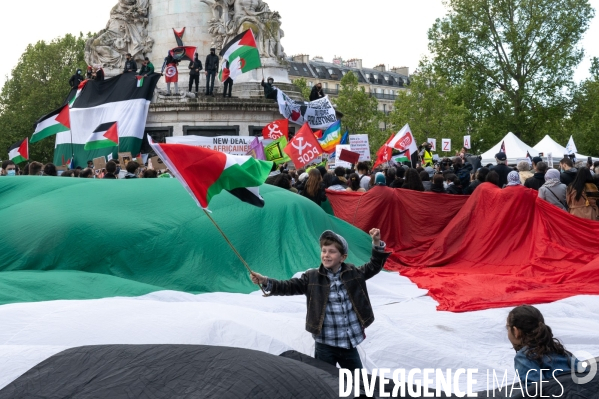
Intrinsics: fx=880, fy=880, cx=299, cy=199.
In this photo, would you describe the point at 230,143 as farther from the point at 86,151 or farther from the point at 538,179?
the point at 538,179

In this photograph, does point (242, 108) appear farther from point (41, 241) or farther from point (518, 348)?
point (518, 348)

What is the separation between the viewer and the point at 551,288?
10.9 m

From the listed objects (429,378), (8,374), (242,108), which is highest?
(242,108)

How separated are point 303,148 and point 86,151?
913 cm

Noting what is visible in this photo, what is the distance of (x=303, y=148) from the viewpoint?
63.2ft

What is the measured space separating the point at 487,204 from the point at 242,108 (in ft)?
50.0

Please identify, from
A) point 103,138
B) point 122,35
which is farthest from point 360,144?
point 122,35

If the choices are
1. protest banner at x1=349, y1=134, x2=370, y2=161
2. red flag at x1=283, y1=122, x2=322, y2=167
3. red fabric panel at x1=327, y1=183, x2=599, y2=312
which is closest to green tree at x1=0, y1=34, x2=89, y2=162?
protest banner at x1=349, y1=134, x2=370, y2=161

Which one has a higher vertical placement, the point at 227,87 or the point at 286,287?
the point at 227,87

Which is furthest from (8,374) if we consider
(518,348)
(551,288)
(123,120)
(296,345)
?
(123,120)

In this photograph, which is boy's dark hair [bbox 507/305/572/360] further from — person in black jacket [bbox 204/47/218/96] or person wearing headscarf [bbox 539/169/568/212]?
person in black jacket [bbox 204/47/218/96]

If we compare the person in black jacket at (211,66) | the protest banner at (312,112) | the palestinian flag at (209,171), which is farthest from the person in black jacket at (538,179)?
the person in black jacket at (211,66)

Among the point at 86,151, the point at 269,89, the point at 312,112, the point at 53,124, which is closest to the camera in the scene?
the point at 53,124

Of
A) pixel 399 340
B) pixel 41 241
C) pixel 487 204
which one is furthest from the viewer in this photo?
pixel 487 204
